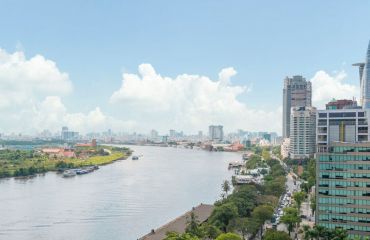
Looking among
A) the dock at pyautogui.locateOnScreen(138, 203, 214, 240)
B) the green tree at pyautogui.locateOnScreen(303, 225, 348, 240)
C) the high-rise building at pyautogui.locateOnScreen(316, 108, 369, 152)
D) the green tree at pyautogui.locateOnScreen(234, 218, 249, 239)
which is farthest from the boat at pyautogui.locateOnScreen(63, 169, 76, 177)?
the green tree at pyautogui.locateOnScreen(303, 225, 348, 240)

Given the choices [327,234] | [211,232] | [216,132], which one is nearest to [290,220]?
[211,232]

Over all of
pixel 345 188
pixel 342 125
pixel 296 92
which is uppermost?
pixel 296 92

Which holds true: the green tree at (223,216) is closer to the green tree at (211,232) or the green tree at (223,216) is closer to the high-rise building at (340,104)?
the green tree at (211,232)

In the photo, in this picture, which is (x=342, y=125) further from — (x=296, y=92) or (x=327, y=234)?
(x=296, y=92)

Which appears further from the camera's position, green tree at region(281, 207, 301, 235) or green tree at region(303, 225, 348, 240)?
green tree at region(281, 207, 301, 235)

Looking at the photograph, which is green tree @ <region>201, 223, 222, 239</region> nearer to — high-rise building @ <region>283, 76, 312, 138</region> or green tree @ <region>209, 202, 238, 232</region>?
green tree @ <region>209, 202, 238, 232</region>

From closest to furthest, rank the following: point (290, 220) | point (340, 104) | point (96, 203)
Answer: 1. point (290, 220)
2. point (96, 203)
3. point (340, 104)
